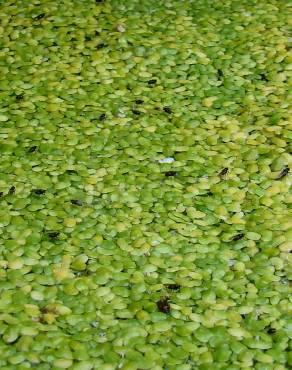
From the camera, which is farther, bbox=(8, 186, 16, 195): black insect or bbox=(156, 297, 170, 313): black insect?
bbox=(8, 186, 16, 195): black insect

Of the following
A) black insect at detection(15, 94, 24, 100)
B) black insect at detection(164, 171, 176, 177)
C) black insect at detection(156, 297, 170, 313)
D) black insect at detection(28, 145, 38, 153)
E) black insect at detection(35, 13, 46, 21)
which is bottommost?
black insect at detection(156, 297, 170, 313)

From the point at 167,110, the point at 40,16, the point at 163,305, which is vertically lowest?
the point at 163,305

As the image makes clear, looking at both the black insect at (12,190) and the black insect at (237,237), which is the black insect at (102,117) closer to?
the black insect at (12,190)

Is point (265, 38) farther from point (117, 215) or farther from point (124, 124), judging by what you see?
point (117, 215)

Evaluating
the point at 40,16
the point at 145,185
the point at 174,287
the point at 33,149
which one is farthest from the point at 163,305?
the point at 40,16

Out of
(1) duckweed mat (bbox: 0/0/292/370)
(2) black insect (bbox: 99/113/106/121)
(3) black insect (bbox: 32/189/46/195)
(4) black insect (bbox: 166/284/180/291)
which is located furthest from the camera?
(2) black insect (bbox: 99/113/106/121)

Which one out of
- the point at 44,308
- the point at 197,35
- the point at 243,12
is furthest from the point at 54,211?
the point at 243,12

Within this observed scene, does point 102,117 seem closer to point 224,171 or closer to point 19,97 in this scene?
point 19,97

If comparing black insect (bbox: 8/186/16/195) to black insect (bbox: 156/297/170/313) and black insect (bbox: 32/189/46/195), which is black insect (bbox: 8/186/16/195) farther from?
→ black insect (bbox: 156/297/170/313)

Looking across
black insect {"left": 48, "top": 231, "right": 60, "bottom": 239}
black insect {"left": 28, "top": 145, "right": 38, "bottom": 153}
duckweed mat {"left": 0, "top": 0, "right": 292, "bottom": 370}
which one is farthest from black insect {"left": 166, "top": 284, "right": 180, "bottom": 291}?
black insect {"left": 28, "top": 145, "right": 38, "bottom": 153}
